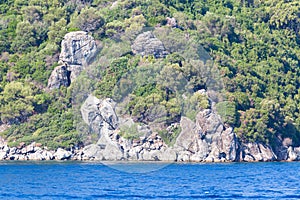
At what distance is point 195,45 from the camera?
338 ft

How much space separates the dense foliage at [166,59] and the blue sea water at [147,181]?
13024 mm

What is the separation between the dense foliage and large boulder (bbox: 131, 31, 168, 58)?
2059 mm

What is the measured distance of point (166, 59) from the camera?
96.9m

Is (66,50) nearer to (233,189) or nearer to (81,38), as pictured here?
(81,38)

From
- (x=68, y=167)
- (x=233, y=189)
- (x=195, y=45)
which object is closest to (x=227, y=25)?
(x=195, y=45)

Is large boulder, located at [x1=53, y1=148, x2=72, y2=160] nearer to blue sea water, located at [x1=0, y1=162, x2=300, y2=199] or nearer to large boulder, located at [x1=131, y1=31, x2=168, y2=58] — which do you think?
blue sea water, located at [x1=0, y1=162, x2=300, y2=199]

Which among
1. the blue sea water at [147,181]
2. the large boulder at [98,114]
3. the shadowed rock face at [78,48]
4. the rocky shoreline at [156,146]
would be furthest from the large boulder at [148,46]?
the blue sea water at [147,181]

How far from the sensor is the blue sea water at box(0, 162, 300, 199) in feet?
160

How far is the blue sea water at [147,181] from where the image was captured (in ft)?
160

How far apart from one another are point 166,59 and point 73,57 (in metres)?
13.9

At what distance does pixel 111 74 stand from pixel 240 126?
54.6 feet

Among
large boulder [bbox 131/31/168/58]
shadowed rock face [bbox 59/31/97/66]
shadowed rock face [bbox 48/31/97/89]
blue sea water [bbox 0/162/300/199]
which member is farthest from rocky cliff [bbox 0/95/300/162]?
shadowed rock face [bbox 59/31/97/66]

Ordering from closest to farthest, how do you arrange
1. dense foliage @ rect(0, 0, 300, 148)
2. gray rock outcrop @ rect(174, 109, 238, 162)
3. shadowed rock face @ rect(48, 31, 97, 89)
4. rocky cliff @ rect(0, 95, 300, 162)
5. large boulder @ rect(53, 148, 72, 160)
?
rocky cliff @ rect(0, 95, 300, 162)
gray rock outcrop @ rect(174, 109, 238, 162)
large boulder @ rect(53, 148, 72, 160)
dense foliage @ rect(0, 0, 300, 148)
shadowed rock face @ rect(48, 31, 97, 89)

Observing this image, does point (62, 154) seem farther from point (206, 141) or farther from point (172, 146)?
point (206, 141)
